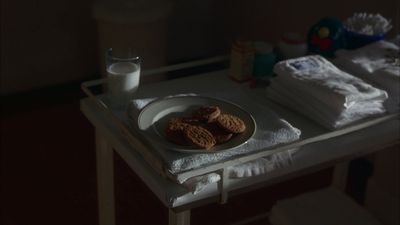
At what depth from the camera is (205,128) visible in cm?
137

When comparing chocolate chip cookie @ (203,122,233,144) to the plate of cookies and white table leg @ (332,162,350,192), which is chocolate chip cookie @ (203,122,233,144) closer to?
the plate of cookies

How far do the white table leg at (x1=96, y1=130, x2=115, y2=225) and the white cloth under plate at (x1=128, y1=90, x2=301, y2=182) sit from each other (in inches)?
5.6

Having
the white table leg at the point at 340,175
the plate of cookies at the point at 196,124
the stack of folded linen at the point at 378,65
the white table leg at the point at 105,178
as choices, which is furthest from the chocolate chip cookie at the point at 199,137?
the white table leg at the point at 340,175

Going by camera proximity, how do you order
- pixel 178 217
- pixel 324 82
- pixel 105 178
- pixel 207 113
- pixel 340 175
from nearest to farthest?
pixel 178 217 < pixel 207 113 < pixel 324 82 < pixel 105 178 < pixel 340 175

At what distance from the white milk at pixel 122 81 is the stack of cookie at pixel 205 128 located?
0.55ft

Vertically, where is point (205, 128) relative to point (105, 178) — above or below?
above

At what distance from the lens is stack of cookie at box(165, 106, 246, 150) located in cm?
132

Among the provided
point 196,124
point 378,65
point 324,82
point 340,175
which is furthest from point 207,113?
point 340,175

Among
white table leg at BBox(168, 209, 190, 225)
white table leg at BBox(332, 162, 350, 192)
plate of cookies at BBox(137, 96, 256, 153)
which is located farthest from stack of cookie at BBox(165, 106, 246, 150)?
white table leg at BBox(332, 162, 350, 192)

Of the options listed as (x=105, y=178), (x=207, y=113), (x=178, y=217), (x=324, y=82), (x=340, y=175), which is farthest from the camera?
(x=340, y=175)

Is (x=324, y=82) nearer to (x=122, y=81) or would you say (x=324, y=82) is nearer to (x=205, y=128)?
(x=205, y=128)

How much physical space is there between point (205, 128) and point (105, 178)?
37 cm

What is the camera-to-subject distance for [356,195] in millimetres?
2324

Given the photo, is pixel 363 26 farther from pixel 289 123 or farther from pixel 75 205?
pixel 75 205
